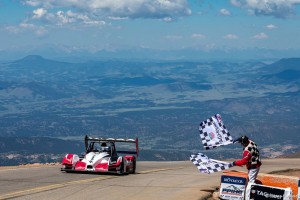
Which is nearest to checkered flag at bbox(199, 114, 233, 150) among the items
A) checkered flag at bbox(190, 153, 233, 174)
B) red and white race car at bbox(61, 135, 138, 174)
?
checkered flag at bbox(190, 153, 233, 174)

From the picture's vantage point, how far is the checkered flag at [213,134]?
16.5 metres

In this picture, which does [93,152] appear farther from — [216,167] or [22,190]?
[216,167]

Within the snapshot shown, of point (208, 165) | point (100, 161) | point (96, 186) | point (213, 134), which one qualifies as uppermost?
point (213, 134)

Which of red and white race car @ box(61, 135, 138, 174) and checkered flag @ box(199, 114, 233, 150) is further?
red and white race car @ box(61, 135, 138, 174)

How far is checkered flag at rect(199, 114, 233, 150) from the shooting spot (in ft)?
54.2

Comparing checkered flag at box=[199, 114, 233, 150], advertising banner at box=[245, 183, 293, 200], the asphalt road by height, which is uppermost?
checkered flag at box=[199, 114, 233, 150]

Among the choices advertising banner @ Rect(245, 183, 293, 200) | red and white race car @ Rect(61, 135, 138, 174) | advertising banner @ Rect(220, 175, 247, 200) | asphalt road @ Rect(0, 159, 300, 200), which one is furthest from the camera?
red and white race car @ Rect(61, 135, 138, 174)

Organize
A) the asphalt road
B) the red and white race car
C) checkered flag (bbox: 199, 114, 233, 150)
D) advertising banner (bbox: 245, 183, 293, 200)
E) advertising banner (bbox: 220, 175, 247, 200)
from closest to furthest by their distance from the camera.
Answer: advertising banner (bbox: 245, 183, 293, 200) < advertising banner (bbox: 220, 175, 247, 200) < checkered flag (bbox: 199, 114, 233, 150) < the asphalt road < the red and white race car

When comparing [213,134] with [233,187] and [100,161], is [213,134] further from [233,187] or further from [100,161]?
[100,161]

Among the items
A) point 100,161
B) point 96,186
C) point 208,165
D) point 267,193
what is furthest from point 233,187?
point 100,161

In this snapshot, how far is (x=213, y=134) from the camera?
16594 millimetres

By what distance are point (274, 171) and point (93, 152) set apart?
34.9 feet

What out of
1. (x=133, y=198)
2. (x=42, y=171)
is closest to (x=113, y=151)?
(x=42, y=171)

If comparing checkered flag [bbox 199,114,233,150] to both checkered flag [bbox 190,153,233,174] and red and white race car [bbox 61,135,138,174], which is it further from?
red and white race car [bbox 61,135,138,174]
